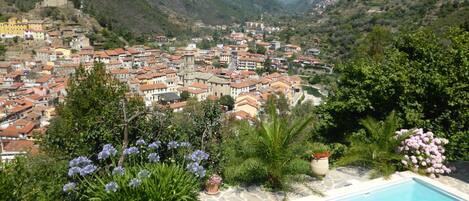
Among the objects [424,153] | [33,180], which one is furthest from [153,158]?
[424,153]

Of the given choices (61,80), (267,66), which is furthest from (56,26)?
(267,66)

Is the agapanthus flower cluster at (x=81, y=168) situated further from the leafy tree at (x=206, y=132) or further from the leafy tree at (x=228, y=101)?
the leafy tree at (x=228, y=101)

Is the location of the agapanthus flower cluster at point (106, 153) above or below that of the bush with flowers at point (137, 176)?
above

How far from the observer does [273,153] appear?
510cm

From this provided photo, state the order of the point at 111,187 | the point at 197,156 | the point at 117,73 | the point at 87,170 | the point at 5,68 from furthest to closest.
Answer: the point at 5,68 → the point at 117,73 → the point at 197,156 → the point at 87,170 → the point at 111,187

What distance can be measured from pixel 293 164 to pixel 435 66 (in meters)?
3.70

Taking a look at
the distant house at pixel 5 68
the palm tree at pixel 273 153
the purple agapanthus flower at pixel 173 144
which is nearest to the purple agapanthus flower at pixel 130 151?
the purple agapanthus flower at pixel 173 144

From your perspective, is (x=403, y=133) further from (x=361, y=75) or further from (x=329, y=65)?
(x=329, y=65)

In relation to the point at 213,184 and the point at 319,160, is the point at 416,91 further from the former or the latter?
the point at 213,184

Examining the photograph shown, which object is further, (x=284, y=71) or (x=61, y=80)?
(x=284, y=71)

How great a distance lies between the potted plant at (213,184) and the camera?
486 centimetres

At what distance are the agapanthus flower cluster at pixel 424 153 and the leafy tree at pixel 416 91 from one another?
0.47 meters

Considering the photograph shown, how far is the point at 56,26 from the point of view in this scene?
68.4 metres

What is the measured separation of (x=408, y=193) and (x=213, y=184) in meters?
2.94
